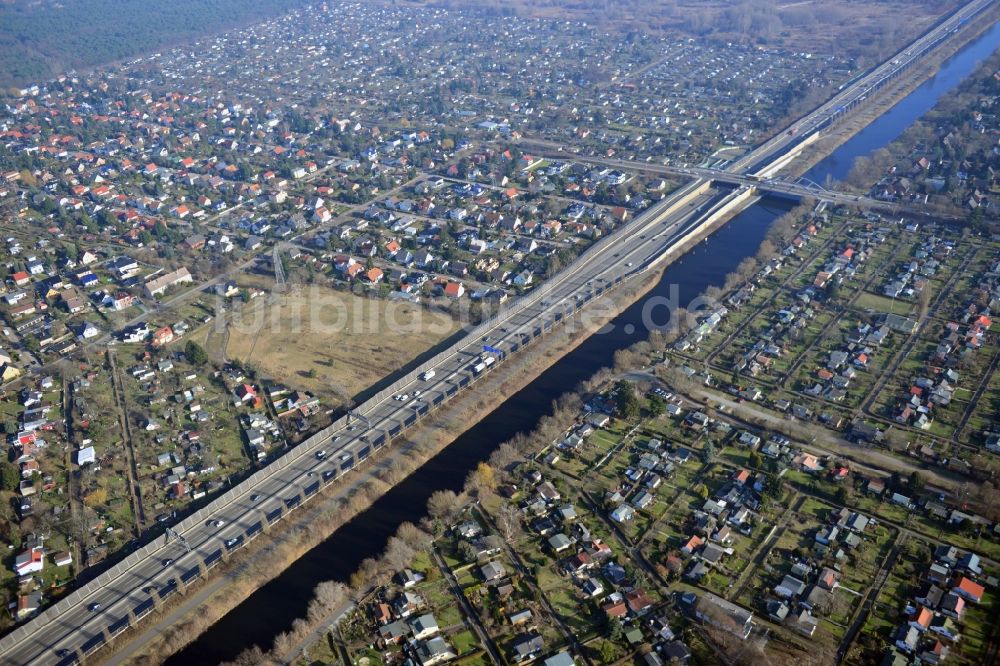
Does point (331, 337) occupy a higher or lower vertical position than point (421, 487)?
higher

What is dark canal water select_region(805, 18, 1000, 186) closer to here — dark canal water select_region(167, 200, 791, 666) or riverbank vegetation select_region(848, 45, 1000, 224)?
riverbank vegetation select_region(848, 45, 1000, 224)

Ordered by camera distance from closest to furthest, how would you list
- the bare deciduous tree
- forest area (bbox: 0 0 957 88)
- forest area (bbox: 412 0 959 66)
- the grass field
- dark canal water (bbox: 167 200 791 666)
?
dark canal water (bbox: 167 200 791 666), the bare deciduous tree, the grass field, forest area (bbox: 412 0 959 66), forest area (bbox: 0 0 957 88)

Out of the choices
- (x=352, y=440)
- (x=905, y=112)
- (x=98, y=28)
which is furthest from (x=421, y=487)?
(x=98, y=28)

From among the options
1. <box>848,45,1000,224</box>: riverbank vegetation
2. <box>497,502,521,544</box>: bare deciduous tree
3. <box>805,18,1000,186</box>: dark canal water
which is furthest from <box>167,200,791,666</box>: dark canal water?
<box>805,18,1000,186</box>: dark canal water

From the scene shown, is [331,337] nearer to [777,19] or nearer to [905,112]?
[905,112]

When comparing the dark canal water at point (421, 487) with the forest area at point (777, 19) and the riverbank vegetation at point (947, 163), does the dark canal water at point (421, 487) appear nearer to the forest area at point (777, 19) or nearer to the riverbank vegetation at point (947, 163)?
the riverbank vegetation at point (947, 163)

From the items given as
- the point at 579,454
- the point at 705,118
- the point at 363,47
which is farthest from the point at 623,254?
the point at 363,47
